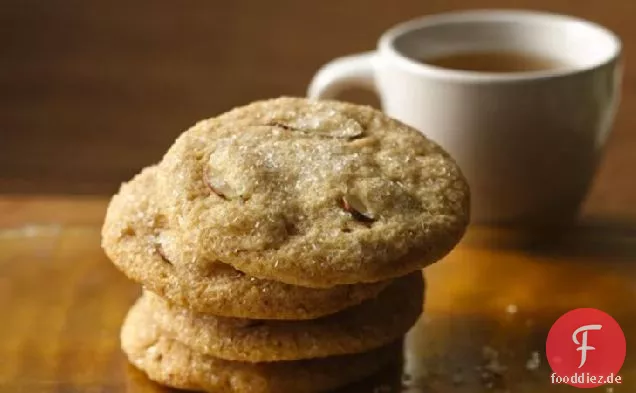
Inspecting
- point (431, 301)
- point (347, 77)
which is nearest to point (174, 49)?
point (347, 77)

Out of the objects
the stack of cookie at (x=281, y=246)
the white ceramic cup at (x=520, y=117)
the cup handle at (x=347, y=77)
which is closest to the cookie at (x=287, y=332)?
the stack of cookie at (x=281, y=246)

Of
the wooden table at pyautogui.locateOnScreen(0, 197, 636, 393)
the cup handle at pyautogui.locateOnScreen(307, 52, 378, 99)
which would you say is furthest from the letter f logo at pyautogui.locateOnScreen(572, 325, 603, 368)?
the cup handle at pyautogui.locateOnScreen(307, 52, 378, 99)

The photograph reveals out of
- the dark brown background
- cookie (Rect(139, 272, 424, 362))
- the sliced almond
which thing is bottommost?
the dark brown background

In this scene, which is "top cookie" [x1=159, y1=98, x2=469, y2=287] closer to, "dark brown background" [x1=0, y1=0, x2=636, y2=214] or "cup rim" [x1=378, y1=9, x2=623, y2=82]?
"cup rim" [x1=378, y1=9, x2=623, y2=82]

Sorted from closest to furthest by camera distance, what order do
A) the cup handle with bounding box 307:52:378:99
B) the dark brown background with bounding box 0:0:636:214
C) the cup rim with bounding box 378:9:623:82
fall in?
the cup rim with bounding box 378:9:623:82
the cup handle with bounding box 307:52:378:99
the dark brown background with bounding box 0:0:636:214

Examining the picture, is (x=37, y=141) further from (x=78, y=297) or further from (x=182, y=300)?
(x=182, y=300)

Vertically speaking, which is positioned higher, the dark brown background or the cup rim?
the cup rim

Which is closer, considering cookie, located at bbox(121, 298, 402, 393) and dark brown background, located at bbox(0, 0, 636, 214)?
cookie, located at bbox(121, 298, 402, 393)

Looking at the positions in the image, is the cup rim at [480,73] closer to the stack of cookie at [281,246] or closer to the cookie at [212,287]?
the stack of cookie at [281,246]
